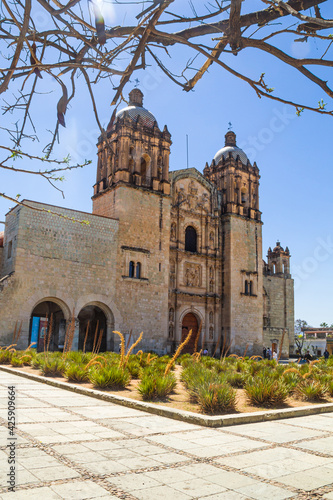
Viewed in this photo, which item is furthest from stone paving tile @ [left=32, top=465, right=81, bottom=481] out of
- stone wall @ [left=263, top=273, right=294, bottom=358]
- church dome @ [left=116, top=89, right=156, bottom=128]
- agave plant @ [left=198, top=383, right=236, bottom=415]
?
stone wall @ [left=263, top=273, right=294, bottom=358]

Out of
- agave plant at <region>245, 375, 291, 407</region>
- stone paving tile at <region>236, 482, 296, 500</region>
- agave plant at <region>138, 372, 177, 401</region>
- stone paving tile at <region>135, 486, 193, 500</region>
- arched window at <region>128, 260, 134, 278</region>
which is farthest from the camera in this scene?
arched window at <region>128, 260, 134, 278</region>

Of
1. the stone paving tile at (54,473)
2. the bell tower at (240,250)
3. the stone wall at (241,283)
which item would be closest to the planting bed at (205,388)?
the stone paving tile at (54,473)

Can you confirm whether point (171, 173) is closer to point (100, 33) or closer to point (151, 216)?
point (151, 216)

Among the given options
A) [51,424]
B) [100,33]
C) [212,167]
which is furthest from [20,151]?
[212,167]

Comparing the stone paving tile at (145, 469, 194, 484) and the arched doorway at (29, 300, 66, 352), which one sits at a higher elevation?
the arched doorway at (29, 300, 66, 352)

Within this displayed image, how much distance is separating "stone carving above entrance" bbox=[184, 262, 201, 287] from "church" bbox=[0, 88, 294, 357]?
6 cm

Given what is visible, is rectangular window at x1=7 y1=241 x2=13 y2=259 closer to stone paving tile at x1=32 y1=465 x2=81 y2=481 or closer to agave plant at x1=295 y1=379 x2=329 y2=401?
agave plant at x1=295 y1=379 x2=329 y2=401

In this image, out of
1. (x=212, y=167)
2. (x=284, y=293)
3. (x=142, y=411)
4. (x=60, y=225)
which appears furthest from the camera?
(x=284, y=293)

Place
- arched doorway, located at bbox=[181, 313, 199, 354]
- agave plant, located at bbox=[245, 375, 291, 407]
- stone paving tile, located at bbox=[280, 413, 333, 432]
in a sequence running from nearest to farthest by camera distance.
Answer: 1. stone paving tile, located at bbox=[280, 413, 333, 432]
2. agave plant, located at bbox=[245, 375, 291, 407]
3. arched doorway, located at bbox=[181, 313, 199, 354]

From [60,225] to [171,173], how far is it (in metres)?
9.32

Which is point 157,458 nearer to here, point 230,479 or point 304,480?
point 230,479

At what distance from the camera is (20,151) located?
2.81 m

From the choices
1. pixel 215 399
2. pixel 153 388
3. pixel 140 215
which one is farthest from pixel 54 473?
pixel 140 215

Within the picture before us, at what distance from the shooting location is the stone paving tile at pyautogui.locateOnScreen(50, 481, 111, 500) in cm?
302
